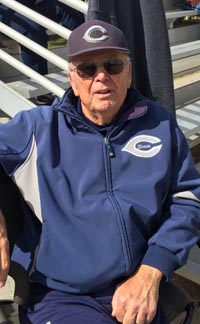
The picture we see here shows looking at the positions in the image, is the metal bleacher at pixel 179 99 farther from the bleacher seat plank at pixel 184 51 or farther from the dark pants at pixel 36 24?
the dark pants at pixel 36 24

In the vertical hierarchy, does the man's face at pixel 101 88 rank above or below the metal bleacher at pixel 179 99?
above

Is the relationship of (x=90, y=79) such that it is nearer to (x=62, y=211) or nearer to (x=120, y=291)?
(x=62, y=211)

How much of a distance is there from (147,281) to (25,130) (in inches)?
29.3

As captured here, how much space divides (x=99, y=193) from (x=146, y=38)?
89cm

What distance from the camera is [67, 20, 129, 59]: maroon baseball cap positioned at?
1.97 m

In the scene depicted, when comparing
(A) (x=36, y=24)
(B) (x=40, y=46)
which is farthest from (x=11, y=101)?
(A) (x=36, y=24)

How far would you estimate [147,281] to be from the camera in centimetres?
193

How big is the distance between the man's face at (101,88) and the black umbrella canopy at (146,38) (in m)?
0.42

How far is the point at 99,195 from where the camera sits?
6.56 feet

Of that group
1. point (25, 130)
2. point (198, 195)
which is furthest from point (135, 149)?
point (25, 130)

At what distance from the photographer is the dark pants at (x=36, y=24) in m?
3.97

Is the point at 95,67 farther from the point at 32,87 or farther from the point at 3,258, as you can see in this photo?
the point at 32,87

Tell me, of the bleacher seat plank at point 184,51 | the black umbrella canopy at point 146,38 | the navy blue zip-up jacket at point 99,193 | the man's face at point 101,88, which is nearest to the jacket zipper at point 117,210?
the navy blue zip-up jacket at point 99,193

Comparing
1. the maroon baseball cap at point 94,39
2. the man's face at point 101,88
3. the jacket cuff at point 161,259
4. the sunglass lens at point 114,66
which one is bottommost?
the jacket cuff at point 161,259
